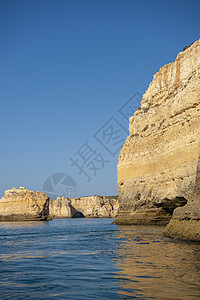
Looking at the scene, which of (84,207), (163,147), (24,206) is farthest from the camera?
(84,207)

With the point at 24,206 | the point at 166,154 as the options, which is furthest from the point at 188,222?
the point at 24,206

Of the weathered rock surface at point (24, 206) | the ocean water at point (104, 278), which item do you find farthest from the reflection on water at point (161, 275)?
the weathered rock surface at point (24, 206)

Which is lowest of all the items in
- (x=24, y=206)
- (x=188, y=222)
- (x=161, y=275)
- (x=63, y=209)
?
(x=63, y=209)

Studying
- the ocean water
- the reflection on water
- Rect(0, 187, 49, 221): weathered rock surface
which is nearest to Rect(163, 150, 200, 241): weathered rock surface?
the reflection on water

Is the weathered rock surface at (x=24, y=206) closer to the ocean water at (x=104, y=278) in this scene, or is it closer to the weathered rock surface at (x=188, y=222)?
the weathered rock surface at (x=188, y=222)

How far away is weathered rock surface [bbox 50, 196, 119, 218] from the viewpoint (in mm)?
129188

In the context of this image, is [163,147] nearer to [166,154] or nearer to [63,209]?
[166,154]

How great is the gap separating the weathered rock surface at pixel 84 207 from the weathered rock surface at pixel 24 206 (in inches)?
2302

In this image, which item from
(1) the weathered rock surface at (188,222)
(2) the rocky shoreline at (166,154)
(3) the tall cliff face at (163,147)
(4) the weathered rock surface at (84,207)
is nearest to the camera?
(1) the weathered rock surface at (188,222)

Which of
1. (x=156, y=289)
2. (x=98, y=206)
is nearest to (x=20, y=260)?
(x=156, y=289)

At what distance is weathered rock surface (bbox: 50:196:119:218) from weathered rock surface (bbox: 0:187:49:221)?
2302 inches

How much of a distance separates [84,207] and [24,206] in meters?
68.6

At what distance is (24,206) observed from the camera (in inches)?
2707

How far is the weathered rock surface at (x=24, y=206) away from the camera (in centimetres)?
6875
